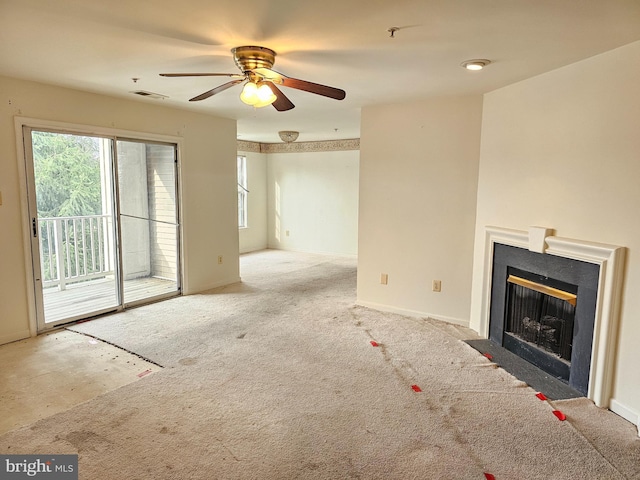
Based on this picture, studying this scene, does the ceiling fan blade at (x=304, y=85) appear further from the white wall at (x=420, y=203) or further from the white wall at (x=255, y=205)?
the white wall at (x=255, y=205)

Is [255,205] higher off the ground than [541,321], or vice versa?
[255,205]

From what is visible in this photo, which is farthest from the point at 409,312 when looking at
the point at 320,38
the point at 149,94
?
the point at 149,94

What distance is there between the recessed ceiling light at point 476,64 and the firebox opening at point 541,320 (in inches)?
63.6

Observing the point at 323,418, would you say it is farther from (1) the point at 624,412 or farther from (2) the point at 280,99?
(2) the point at 280,99

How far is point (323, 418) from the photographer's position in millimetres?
2359

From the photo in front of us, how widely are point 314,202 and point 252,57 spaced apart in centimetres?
565

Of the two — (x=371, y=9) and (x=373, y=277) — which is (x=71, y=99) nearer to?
(x=371, y=9)

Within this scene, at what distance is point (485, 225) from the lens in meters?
3.69

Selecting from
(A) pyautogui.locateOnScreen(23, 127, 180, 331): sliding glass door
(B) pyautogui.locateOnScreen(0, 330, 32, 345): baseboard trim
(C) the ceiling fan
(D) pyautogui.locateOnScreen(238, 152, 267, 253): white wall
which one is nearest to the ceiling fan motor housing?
(C) the ceiling fan

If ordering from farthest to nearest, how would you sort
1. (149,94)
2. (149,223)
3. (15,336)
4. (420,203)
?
(149,223) → (420,203) → (149,94) → (15,336)

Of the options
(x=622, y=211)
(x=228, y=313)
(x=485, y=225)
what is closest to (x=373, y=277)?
(x=485, y=225)

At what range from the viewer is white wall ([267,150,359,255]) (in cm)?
773

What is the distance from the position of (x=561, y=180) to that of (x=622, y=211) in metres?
0.51

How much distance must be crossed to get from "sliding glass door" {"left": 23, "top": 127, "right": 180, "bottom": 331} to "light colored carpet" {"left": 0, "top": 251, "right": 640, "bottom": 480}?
1.12m
